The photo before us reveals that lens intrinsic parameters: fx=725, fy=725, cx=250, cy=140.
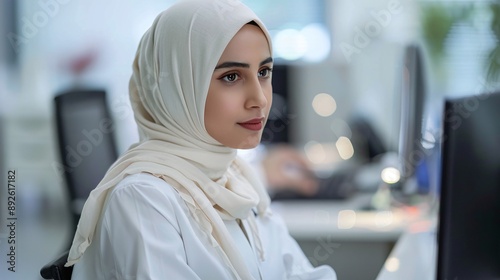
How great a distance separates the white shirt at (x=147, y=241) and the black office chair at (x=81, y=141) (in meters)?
1.08

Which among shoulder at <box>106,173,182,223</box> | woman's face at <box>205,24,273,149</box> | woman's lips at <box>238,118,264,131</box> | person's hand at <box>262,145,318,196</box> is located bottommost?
person's hand at <box>262,145,318,196</box>

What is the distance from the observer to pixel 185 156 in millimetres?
1303

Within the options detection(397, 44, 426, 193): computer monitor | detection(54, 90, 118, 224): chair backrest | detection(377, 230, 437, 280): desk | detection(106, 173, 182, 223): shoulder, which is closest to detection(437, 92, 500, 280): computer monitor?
detection(377, 230, 437, 280): desk

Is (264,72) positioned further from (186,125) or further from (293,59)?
(293,59)

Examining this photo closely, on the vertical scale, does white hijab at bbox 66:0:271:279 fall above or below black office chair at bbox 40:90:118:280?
above

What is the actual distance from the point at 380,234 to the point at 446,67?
3248 mm

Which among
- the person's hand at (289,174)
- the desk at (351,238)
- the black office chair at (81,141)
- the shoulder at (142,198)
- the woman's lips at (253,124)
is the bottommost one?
the desk at (351,238)

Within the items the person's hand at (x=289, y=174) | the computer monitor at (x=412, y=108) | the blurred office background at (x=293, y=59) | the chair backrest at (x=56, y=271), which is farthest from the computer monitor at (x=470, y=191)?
the blurred office background at (x=293, y=59)

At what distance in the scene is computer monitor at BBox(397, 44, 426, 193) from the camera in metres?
2.32

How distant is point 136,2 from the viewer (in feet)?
17.7

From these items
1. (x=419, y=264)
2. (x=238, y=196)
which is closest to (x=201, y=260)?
(x=238, y=196)

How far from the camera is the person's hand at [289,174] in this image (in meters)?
2.87

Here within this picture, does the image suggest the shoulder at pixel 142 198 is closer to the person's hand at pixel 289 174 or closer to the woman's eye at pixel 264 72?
the woman's eye at pixel 264 72

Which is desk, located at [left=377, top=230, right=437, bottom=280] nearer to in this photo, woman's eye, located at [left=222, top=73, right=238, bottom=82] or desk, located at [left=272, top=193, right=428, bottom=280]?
desk, located at [left=272, top=193, right=428, bottom=280]
